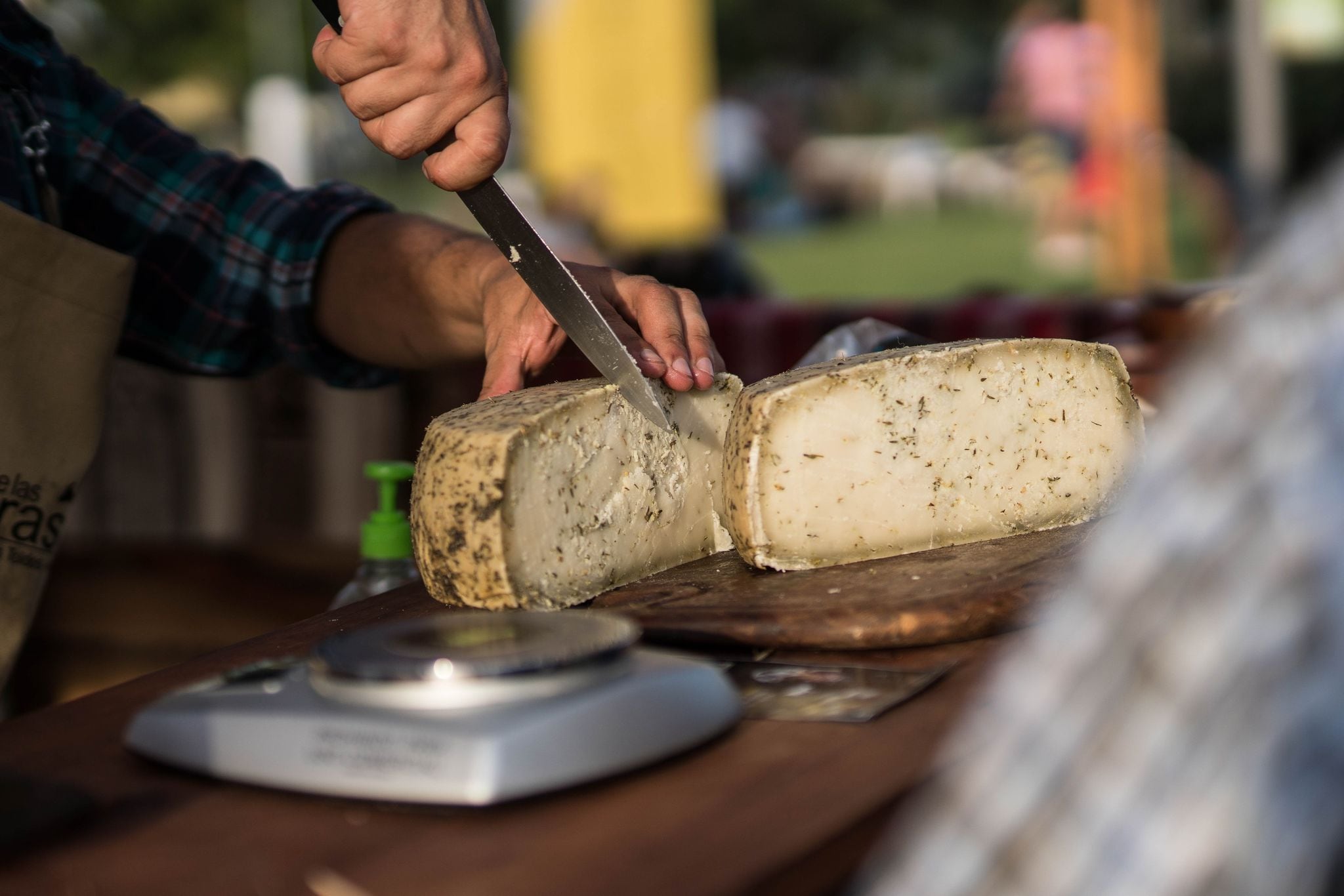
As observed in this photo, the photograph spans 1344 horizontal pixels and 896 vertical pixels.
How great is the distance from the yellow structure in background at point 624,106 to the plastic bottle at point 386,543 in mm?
6776

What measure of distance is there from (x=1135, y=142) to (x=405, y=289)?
5.14 meters

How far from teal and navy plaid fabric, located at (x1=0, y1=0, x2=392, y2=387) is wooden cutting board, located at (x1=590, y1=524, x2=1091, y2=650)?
32.0 inches

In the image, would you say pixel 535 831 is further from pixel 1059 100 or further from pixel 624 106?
pixel 1059 100

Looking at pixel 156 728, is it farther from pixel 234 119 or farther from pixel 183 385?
pixel 234 119

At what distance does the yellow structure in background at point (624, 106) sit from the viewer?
8.85 m

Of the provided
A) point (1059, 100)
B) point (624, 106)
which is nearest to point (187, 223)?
point (624, 106)

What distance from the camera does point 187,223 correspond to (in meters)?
2.04

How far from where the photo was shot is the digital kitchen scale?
83cm

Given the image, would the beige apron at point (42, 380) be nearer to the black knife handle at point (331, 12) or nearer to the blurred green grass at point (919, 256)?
the black knife handle at point (331, 12)

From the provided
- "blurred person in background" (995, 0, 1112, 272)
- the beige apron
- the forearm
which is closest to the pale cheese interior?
the forearm

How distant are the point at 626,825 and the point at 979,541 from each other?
3.03 feet

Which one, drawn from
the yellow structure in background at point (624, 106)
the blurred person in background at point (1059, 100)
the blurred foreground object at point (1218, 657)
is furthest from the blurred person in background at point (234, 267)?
the blurred person in background at point (1059, 100)

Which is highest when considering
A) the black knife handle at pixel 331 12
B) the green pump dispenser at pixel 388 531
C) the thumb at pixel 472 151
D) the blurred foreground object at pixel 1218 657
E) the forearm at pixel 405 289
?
the black knife handle at pixel 331 12

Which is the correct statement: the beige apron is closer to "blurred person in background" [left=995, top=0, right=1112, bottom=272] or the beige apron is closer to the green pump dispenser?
the green pump dispenser
